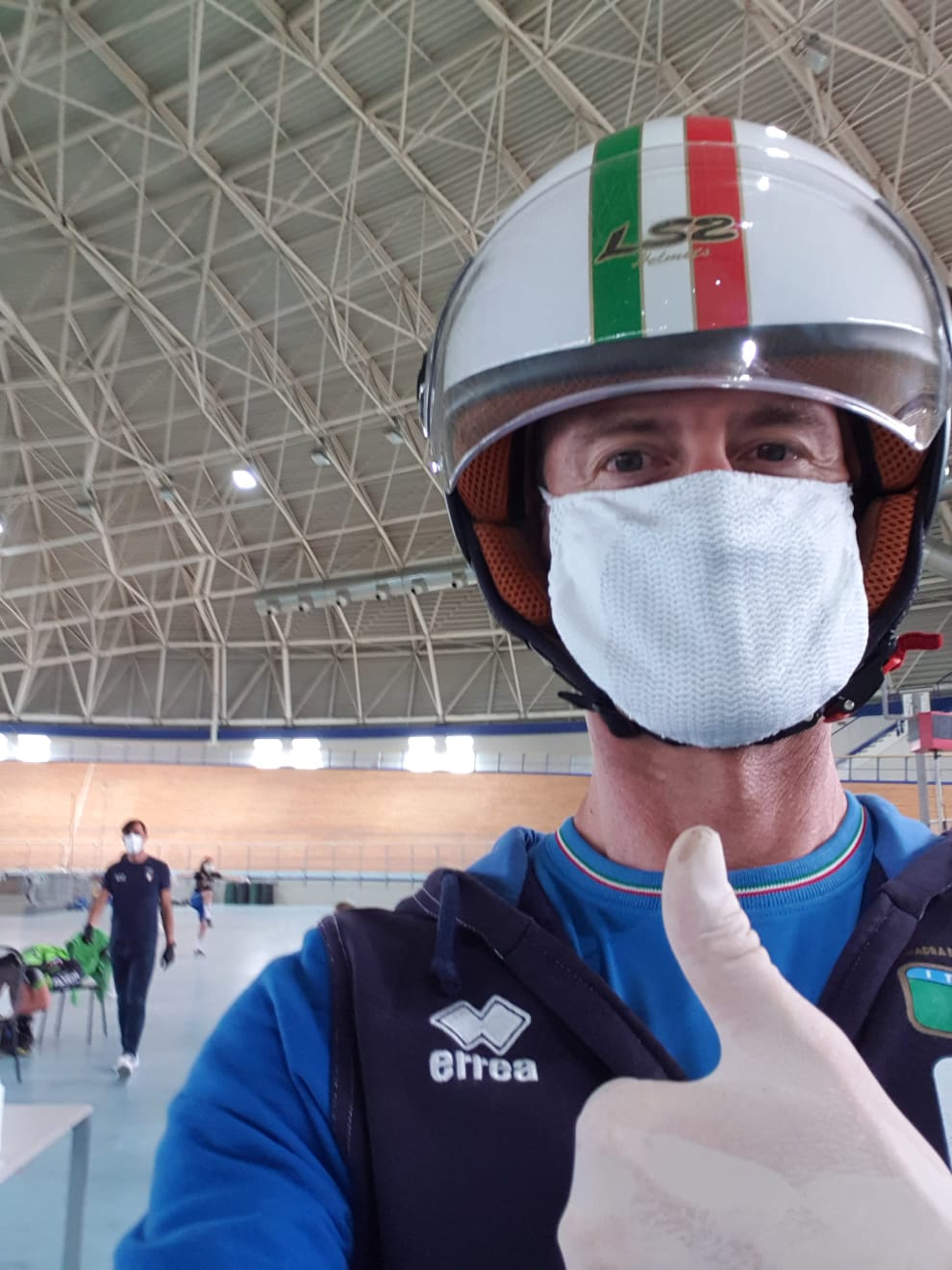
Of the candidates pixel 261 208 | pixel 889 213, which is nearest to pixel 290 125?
pixel 261 208

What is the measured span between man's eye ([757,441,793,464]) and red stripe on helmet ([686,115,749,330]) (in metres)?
0.18

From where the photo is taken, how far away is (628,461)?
123cm

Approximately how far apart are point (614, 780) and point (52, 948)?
784cm

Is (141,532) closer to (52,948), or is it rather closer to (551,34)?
(551,34)

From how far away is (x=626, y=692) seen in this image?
1124 millimetres

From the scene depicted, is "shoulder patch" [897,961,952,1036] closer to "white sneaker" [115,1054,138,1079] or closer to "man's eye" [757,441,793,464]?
"man's eye" [757,441,793,464]

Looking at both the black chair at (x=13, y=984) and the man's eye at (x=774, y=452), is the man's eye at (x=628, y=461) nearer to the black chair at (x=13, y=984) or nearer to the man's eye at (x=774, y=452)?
the man's eye at (x=774, y=452)

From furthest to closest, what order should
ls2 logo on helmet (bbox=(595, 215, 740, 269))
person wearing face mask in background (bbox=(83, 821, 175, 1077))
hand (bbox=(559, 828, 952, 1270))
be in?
person wearing face mask in background (bbox=(83, 821, 175, 1077)), ls2 logo on helmet (bbox=(595, 215, 740, 269)), hand (bbox=(559, 828, 952, 1270))

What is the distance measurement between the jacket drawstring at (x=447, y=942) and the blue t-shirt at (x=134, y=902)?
650cm

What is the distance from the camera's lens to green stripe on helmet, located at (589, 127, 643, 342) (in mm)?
1246

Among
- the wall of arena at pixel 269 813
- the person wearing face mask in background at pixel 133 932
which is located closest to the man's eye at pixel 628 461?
the person wearing face mask in background at pixel 133 932

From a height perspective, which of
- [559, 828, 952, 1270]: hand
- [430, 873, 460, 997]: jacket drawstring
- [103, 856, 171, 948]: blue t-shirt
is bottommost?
[103, 856, 171, 948]: blue t-shirt

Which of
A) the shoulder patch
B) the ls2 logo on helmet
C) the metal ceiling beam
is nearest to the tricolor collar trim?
the shoulder patch

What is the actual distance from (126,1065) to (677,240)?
23.1 ft
